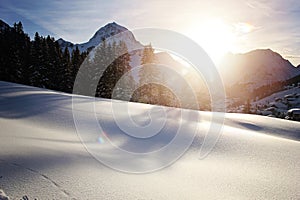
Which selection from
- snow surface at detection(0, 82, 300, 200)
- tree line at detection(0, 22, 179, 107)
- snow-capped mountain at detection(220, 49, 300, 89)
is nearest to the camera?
snow surface at detection(0, 82, 300, 200)

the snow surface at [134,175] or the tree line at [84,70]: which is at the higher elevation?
the tree line at [84,70]

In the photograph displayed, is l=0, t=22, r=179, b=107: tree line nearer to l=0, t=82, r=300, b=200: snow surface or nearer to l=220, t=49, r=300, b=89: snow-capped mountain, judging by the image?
l=0, t=82, r=300, b=200: snow surface

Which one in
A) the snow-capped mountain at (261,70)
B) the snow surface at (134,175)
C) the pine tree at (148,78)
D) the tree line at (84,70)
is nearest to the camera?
the snow surface at (134,175)

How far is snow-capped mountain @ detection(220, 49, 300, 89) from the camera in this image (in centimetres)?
18375

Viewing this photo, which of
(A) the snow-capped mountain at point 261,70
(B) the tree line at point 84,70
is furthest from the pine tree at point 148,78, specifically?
(A) the snow-capped mountain at point 261,70

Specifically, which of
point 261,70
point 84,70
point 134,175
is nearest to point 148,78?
point 84,70

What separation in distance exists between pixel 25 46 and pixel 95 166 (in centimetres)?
4034

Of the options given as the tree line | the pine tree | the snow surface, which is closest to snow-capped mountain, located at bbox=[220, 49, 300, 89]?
the pine tree

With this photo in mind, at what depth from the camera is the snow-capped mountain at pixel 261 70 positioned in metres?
184

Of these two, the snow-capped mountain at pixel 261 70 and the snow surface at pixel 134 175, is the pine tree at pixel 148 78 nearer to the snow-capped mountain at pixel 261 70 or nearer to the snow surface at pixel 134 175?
the snow surface at pixel 134 175

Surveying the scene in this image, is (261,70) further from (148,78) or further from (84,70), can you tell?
(84,70)

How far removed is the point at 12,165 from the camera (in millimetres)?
2748

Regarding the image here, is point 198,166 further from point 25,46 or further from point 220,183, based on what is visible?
point 25,46

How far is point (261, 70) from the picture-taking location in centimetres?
18462
